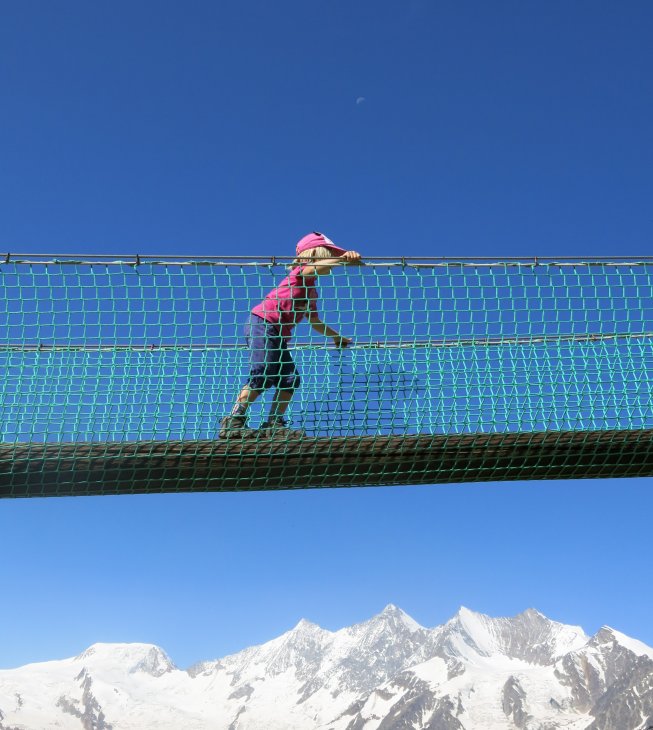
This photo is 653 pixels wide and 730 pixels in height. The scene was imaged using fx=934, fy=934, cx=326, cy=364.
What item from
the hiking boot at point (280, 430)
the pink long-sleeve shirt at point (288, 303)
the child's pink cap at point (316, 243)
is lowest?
the hiking boot at point (280, 430)

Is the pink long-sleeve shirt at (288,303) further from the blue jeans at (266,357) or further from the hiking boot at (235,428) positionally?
the hiking boot at (235,428)

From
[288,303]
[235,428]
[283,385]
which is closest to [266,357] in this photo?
[283,385]

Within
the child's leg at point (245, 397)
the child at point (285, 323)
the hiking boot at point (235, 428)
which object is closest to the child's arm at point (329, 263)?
the child at point (285, 323)

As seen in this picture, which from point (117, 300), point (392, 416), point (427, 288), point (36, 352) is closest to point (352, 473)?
point (392, 416)

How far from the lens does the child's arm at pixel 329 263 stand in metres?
5.32

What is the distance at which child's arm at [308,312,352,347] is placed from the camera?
5492 millimetres

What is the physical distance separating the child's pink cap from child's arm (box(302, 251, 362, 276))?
92 mm

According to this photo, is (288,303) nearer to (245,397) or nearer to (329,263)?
(329,263)

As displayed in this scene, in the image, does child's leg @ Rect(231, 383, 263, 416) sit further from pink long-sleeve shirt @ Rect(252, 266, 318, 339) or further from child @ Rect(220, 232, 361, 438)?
pink long-sleeve shirt @ Rect(252, 266, 318, 339)

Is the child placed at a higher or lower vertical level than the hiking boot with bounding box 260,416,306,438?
higher

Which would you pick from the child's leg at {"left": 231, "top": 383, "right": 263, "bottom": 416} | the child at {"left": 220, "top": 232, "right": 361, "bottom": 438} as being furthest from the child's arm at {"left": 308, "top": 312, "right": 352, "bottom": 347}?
the child's leg at {"left": 231, "top": 383, "right": 263, "bottom": 416}

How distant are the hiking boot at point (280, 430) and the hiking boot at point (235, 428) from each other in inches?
3.4

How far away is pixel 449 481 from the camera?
5109 millimetres

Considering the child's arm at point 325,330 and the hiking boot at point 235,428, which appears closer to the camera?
the hiking boot at point 235,428
